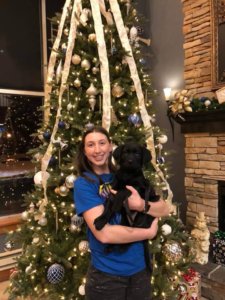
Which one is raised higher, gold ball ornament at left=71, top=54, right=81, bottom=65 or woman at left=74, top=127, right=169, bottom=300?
gold ball ornament at left=71, top=54, right=81, bottom=65

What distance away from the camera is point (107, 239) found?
1195 millimetres

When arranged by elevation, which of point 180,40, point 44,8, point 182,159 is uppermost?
point 44,8

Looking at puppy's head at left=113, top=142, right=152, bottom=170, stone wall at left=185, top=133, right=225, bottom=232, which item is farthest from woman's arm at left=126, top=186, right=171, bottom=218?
stone wall at left=185, top=133, right=225, bottom=232

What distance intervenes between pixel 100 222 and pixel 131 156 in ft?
1.09

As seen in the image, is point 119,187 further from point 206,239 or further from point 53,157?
point 206,239

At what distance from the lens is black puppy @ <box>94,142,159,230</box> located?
4.15 ft

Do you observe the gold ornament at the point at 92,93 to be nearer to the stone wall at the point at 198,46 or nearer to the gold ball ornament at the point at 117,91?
the gold ball ornament at the point at 117,91

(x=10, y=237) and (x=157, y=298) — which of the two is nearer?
(x=157, y=298)

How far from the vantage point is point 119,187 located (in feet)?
4.39

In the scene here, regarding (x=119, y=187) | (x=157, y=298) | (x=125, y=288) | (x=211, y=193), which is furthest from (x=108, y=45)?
(x=211, y=193)

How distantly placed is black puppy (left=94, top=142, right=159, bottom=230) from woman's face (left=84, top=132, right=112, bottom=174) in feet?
0.19

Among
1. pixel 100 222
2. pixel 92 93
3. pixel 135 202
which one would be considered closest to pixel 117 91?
pixel 92 93

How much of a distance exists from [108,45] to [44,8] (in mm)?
2315

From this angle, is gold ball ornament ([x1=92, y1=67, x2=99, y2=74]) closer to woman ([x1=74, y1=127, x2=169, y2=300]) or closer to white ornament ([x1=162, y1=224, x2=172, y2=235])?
woman ([x1=74, y1=127, x2=169, y2=300])
